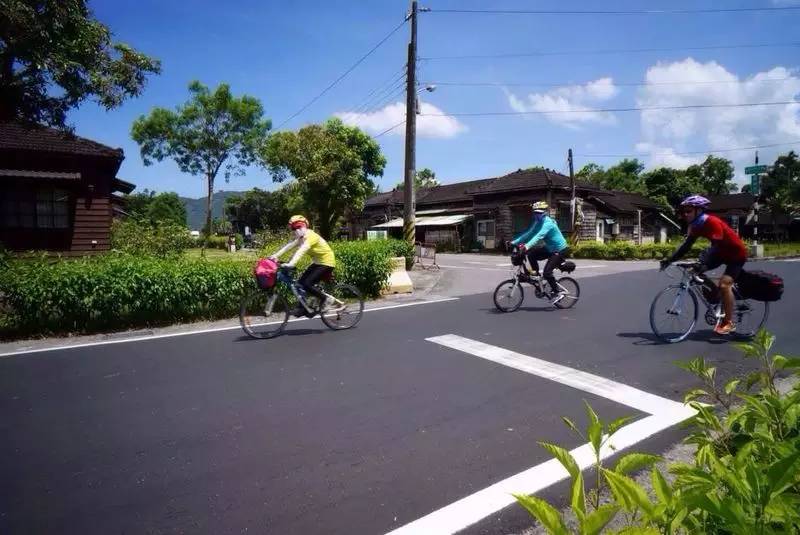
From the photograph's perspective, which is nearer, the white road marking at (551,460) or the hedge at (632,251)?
the white road marking at (551,460)

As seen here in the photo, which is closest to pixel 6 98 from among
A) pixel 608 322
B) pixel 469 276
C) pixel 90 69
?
pixel 90 69

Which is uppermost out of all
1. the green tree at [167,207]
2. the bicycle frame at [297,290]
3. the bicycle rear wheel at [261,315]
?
the green tree at [167,207]

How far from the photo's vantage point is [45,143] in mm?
15508

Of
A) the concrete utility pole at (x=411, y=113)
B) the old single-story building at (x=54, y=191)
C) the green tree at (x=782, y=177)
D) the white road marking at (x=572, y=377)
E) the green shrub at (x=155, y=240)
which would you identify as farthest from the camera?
the green tree at (x=782, y=177)

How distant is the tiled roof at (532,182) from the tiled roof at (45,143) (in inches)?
967

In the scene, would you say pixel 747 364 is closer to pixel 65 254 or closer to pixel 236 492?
pixel 236 492

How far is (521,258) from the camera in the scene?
9.04 m

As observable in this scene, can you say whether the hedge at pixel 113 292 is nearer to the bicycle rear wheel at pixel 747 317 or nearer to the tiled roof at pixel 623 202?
the bicycle rear wheel at pixel 747 317

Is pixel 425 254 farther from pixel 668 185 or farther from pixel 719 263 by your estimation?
pixel 668 185

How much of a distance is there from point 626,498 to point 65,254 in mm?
18592

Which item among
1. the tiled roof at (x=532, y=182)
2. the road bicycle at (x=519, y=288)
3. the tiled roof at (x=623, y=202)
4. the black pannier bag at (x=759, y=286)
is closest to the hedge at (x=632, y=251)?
the tiled roof at (x=532, y=182)

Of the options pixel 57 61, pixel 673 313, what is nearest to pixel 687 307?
pixel 673 313

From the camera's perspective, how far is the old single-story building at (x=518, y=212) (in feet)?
107

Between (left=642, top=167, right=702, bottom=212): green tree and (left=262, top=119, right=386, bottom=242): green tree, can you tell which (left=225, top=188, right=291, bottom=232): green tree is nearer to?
(left=262, top=119, right=386, bottom=242): green tree
